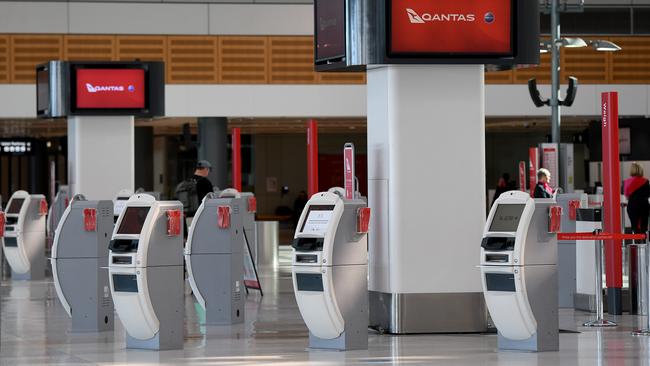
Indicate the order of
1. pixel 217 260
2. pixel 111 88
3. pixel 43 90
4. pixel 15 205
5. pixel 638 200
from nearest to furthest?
1. pixel 217 260
2. pixel 111 88
3. pixel 43 90
4. pixel 15 205
5. pixel 638 200

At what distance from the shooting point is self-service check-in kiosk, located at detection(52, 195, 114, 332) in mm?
12172

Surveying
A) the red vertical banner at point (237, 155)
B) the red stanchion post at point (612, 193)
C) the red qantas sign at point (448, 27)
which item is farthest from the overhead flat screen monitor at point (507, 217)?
the red vertical banner at point (237, 155)

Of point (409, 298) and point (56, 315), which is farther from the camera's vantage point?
point (56, 315)

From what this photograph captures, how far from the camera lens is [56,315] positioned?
13.9m

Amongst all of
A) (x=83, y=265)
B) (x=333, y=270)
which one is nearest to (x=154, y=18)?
(x=83, y=265)

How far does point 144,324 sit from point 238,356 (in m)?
0.80

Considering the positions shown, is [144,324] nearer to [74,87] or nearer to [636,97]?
[74,87]

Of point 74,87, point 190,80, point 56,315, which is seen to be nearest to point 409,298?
point 56,315

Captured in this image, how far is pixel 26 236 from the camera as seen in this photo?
1969cm

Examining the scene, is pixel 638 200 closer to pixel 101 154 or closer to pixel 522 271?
pixel 101 154

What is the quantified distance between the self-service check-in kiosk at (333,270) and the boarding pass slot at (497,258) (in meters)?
0.96

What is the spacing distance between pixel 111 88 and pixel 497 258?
932cm

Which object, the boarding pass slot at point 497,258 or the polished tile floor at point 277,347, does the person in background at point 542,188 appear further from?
the boarding pass slot at point 497,258

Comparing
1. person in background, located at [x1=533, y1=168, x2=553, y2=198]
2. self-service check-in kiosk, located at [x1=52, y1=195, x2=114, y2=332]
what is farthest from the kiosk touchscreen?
person in background, located at [x1=533, y1=168, x2=553, y2=198]
